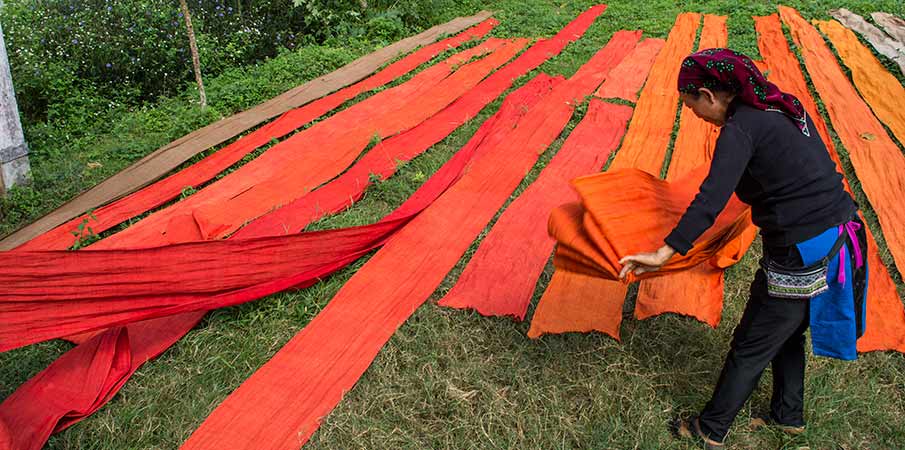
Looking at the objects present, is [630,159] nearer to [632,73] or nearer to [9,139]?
[632,73]

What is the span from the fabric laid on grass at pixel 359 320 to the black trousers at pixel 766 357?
4.58ft

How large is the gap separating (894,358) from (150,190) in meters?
4.19

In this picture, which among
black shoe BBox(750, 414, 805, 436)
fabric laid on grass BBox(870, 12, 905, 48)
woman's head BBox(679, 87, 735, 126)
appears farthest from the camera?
fabric laid on grass BBox(870, 12, 905, 48)

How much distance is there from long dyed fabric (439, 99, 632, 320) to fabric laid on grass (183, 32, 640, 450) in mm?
130

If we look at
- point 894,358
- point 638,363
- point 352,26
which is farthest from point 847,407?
point 352,26

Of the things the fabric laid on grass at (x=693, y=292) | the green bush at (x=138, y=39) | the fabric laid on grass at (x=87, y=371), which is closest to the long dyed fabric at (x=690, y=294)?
the fabric laid on grass at (x=693, y=292)

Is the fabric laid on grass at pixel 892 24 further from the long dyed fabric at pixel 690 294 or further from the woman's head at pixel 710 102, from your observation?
the woman's head at pixel 710 102

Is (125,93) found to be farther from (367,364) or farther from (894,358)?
(894,358)

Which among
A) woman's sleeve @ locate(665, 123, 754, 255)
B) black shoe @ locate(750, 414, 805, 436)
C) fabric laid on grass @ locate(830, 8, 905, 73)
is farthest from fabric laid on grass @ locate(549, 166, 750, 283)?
fabric laid on grass @ locate(830, 8, 905, 73)

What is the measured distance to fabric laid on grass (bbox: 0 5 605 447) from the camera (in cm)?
254

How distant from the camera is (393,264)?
350 cm

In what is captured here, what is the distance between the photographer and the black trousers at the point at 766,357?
225cm

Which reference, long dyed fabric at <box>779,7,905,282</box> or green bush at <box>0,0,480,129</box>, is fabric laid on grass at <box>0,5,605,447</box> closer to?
green bush at <box>0,0,480,129</box>

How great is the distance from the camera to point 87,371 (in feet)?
8.98
